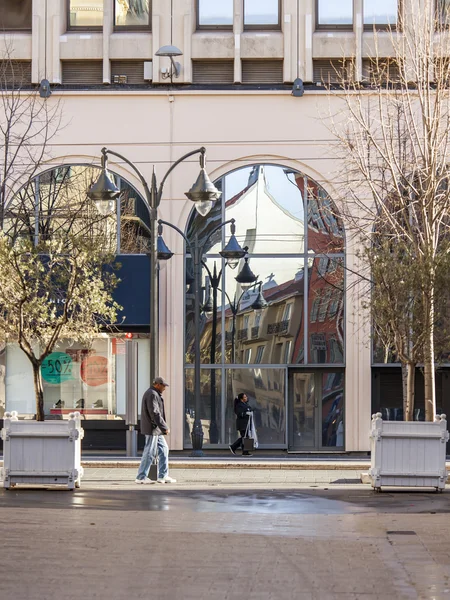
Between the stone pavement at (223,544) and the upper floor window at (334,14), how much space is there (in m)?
13.9

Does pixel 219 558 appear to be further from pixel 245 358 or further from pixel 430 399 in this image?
pixel 245 358

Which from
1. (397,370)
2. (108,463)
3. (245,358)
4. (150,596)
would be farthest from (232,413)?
(150,596)

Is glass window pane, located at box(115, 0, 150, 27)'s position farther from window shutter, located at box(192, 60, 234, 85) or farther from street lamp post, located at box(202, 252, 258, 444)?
street lamp post, located at box(202, 252, 258, 444)

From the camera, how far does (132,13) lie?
2795cm

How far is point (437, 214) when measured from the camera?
20359 mm

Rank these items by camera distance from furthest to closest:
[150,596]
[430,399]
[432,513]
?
1. [430,399]
2. [432,513]
3. [150,596]

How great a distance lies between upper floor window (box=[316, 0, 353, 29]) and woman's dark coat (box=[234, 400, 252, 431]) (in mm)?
9191

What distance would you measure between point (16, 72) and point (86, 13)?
2.21 m

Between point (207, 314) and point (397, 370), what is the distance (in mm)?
4656

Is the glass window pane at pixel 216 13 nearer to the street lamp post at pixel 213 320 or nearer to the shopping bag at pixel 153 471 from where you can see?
the street lamp post at pixel 213 320

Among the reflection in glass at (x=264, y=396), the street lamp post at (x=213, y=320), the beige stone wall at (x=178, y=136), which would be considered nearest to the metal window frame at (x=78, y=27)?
the beige stone wall at (x=178, y=136)

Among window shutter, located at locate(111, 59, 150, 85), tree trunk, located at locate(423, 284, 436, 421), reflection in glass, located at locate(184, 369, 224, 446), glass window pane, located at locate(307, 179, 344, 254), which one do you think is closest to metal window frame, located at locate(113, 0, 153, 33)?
window shutter, located at locate(111, 59, 150, 85)

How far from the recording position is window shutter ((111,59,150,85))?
2777cm

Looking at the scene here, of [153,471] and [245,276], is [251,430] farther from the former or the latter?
[153,471]
